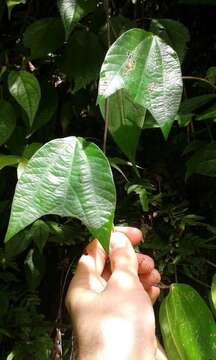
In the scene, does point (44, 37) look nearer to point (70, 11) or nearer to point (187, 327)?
point (70, 11)

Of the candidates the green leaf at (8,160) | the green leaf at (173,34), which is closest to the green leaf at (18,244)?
the green leaf at (8,160)

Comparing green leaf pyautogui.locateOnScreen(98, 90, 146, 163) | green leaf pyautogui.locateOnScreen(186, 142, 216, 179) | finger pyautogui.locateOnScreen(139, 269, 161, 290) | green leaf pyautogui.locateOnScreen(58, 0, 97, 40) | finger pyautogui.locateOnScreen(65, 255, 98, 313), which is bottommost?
finger pyautogui.locateOnScreen(139, 269, 161, 290)

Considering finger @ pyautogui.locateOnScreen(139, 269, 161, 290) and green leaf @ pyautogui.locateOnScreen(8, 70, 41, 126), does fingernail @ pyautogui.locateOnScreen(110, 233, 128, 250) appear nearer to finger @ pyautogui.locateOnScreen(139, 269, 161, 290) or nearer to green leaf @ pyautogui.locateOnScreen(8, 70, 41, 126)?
finger @ pyautogui.locateOnScreen(139, 269, 161, 290)

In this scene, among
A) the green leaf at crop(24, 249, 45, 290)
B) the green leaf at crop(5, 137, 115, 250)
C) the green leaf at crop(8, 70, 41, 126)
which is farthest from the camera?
the green leaf at crop(24, 249, 45, 290)

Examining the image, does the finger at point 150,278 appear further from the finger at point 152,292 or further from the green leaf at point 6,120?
the green leaf at point 6,120

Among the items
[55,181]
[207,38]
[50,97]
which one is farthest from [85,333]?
[207,38]

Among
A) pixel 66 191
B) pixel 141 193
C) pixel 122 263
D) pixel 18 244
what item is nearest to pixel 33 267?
pixel 18 244

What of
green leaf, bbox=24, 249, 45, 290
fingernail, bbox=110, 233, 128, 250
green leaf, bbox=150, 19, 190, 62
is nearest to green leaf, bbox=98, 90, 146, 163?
fingernail, bbox=110, 233, 128, 250
